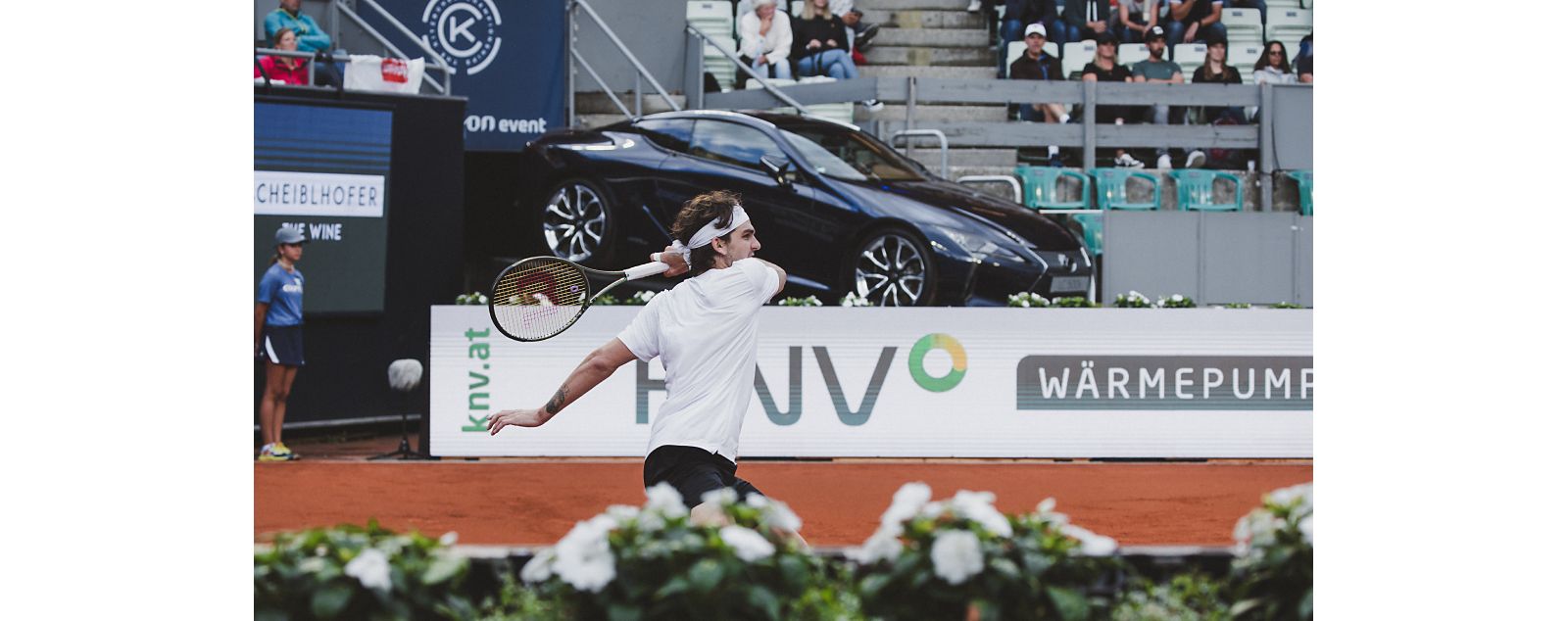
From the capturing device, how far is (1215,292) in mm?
10828

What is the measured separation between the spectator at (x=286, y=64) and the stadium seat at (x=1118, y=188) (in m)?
5.31

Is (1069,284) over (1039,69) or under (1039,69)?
under

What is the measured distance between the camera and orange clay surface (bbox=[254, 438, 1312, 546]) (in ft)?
25.1

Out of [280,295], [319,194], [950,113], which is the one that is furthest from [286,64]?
[950,113]

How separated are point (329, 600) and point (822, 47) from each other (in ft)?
30.9

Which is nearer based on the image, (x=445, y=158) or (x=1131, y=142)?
(x=445, y=158)

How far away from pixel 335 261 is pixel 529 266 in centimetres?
467

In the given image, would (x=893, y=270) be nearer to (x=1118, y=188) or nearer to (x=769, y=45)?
(x=1118, y=188)

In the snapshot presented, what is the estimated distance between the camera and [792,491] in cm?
853

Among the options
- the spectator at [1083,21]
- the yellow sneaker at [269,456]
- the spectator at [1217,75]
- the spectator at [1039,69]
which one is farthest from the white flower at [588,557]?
the spectator at [1039,69]

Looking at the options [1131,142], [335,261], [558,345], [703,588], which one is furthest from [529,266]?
[1131,142]

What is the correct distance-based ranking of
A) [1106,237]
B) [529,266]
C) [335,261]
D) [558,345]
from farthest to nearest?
[1106,237] → [335,261] → [558,345] → [529,266]

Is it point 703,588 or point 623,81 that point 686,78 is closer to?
point 623,81

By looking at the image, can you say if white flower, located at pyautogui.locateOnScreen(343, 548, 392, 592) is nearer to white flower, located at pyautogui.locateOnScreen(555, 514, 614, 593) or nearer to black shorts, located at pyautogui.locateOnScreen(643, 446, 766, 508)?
white flower, located at pyautogui.locateOnScreen(555, 514, 614, 593)
